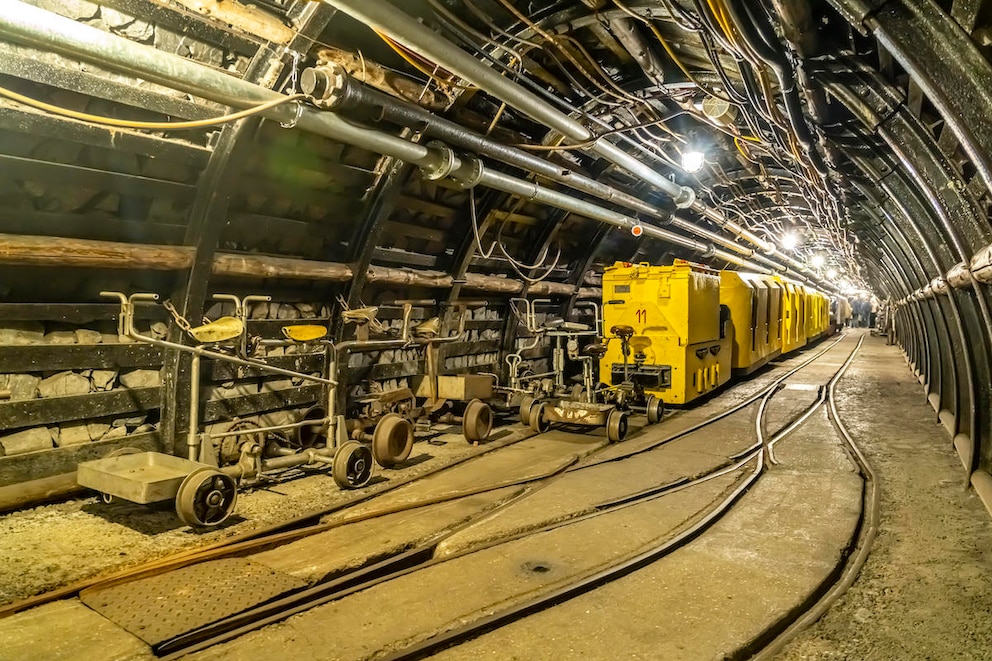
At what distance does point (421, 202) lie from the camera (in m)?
7.61

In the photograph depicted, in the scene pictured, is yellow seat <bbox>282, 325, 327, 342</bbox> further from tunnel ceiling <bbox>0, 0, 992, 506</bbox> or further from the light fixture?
the light fixture

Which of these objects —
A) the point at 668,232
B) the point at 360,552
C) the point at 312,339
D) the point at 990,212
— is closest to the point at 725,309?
the point at 668,232

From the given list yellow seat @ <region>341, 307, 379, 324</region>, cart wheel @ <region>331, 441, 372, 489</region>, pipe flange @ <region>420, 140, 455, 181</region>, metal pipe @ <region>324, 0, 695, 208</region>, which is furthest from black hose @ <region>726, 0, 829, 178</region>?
yellow seat @ <region>341, 307, 379, 324</region>

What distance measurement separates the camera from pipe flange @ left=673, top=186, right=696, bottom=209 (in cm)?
1000

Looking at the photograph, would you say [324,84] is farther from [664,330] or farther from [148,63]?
[664,330]

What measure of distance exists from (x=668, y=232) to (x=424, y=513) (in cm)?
Answer: 879

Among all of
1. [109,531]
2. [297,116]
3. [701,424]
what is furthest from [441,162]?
[701,424]

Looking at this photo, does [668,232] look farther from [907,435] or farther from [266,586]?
[266,586]

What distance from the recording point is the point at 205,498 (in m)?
4.25

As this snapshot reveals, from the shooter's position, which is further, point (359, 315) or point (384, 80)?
point (359, 315)

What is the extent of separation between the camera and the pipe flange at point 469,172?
21.2 ft

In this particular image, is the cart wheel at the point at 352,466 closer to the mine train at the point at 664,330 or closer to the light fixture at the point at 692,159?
the mine train at the point at 664,330

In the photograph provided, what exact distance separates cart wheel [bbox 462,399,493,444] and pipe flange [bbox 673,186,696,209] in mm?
5162

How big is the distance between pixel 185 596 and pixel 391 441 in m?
2.80
